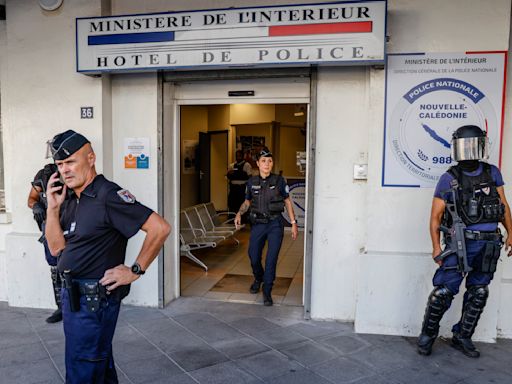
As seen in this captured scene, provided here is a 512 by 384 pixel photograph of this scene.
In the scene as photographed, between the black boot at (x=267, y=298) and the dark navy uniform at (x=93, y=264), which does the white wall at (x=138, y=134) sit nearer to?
the black boot at (x=267, y=298)

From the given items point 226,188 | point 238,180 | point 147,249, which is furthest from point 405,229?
point 226,188

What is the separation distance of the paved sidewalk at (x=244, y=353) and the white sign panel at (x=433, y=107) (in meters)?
1.50

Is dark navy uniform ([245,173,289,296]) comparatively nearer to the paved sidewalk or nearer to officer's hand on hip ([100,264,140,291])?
the paved sidewalk

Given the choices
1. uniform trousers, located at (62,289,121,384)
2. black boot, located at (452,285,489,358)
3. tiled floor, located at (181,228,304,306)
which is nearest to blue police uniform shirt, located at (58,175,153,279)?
uniform trousers, located at (62,289,121,384)

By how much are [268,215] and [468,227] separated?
2.18m

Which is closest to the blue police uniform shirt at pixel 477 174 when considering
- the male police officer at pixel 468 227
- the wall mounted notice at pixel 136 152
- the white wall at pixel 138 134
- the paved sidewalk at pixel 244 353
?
the male police officer at pixel 468 227

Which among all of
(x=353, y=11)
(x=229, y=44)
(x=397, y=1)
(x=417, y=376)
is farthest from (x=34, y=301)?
(x=397, y=1)

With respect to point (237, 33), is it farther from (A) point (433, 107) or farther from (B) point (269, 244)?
(B) point (269, 244)

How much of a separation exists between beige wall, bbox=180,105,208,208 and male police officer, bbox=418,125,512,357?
6926mm

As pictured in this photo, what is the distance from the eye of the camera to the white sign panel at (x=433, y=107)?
12.9 feet

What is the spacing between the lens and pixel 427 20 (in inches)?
157

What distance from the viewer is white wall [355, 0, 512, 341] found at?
3962 millimetres

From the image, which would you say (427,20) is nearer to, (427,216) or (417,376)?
(427,216)

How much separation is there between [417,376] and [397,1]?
3156 millimetres
